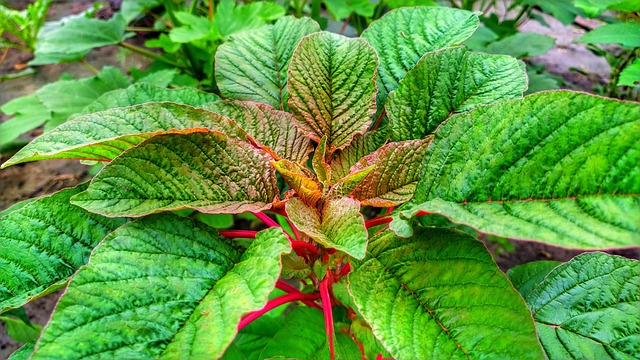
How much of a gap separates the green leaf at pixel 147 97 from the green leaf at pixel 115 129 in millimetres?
141

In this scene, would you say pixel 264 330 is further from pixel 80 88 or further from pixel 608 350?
pixel 80 88

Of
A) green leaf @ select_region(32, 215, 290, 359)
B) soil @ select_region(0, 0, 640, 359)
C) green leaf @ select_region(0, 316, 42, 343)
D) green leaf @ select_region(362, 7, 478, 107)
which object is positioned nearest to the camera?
green leaf @ select_region(32, 215, 290, 359)

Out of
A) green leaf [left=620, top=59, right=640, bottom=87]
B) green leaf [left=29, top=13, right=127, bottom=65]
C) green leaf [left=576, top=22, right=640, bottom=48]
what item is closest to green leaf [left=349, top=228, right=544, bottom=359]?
green leaf [left=620, top=59, right=640, bottom=87]

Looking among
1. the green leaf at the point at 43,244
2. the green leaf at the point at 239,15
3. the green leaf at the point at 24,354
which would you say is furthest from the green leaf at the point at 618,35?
the green leaf at the point at 24,354

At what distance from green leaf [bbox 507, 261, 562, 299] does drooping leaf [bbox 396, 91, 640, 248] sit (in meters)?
0.27

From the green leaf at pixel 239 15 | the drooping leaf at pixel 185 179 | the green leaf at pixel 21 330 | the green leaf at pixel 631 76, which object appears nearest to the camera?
the drooping leaf at pixel 185 179

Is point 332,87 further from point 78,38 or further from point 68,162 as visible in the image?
point 68,162

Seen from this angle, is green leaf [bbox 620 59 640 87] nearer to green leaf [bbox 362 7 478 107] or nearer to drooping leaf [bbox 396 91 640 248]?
green leaf [bbox 362 7 478 107]

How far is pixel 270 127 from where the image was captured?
74 centimetres

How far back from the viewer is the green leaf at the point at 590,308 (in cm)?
60

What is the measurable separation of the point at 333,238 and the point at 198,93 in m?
0.39

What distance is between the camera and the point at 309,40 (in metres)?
0.74

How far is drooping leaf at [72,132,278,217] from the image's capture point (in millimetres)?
567

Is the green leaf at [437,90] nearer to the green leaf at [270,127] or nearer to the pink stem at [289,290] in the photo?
the green leaf at [270,127]
